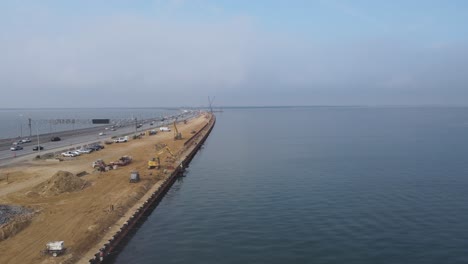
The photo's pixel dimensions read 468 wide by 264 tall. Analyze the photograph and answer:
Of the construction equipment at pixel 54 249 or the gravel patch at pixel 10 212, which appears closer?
the construction equipment at pixel 54 249

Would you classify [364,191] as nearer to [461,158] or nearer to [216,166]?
[216,166]

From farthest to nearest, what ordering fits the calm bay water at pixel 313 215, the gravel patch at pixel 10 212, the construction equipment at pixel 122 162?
the construction equipment at pixel 122 162
the gravel patch at pixel 10 212
the calm bay water at pixel 313 215

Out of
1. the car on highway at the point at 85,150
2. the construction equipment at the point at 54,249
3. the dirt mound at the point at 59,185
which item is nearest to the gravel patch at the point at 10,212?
the dirt mound at the point at 59,185

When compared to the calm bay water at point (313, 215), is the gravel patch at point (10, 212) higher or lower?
higher

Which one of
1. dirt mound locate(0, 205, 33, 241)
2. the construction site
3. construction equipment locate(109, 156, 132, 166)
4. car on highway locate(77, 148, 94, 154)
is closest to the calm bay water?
the construction site

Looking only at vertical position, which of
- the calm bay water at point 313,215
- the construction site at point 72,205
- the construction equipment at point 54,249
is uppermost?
the construction equipment at point 54,249

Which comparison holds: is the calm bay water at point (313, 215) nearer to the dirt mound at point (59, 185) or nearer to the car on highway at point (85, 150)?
the dirt mound at point (59, 185)

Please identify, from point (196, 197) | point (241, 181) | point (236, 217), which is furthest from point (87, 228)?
point (241, 181)

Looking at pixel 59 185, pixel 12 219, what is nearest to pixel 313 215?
pixel 12 219
